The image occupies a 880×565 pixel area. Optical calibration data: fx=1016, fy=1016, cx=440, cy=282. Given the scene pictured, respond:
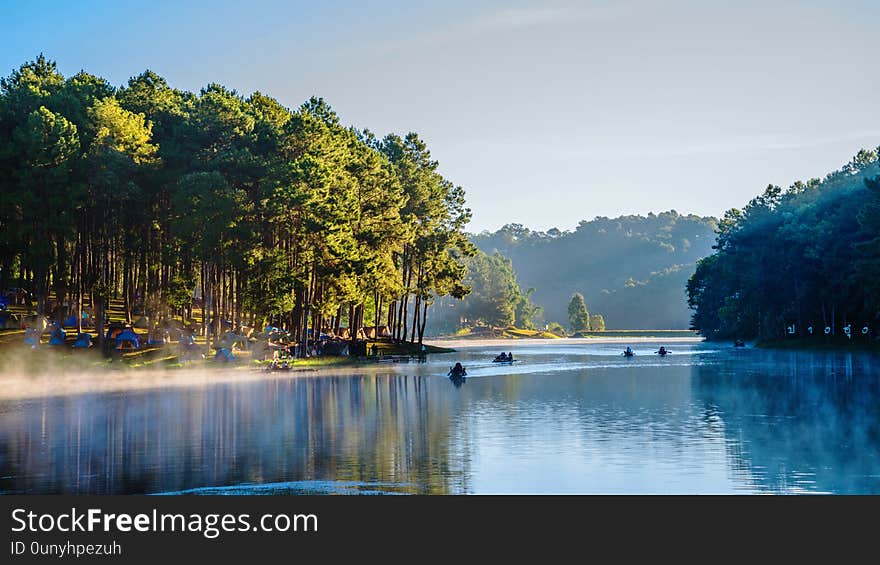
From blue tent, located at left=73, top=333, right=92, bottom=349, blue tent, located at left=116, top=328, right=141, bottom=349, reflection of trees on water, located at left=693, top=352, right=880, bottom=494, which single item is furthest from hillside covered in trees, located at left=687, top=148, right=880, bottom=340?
blue tent, located at left=73, top=333, right=92, bottom=349

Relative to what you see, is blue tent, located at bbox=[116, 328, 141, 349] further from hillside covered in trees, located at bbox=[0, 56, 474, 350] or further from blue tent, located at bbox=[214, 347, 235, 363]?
blue tent, located at bbox=[214, 347, 235, 363]

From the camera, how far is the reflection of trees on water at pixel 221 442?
A: 23547 millimetres

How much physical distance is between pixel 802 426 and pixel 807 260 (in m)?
90.1

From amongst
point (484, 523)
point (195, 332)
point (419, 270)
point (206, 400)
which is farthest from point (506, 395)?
point (419, 270)

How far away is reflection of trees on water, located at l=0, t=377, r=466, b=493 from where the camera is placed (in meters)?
23.5

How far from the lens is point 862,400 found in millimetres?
44125

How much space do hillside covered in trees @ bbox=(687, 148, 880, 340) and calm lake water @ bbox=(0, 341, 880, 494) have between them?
164ft

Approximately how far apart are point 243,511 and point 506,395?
31.6 metres

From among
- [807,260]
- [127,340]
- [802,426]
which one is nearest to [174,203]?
[127,340]

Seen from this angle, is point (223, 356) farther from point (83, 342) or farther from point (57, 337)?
point (57, 337)

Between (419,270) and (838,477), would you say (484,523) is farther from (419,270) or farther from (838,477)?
(419,270)

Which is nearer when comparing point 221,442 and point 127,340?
point 221,442

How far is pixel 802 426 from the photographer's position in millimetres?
34344

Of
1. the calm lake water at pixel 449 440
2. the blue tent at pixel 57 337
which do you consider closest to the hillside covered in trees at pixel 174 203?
the blue tent at pixel 57 337
